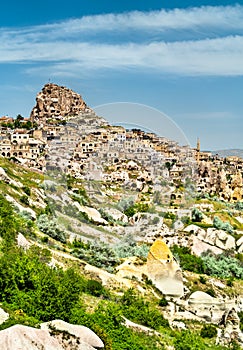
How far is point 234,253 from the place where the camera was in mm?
30438

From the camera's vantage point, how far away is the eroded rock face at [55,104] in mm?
78375

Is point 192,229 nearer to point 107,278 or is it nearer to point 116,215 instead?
point 116,215

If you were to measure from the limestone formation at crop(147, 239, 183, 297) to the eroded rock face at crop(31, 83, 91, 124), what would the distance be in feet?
189

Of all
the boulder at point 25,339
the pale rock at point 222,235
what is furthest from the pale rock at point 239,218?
the boulder at point 25,339

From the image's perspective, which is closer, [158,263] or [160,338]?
[160,338]

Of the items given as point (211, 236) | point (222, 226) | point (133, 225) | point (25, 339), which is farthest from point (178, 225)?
point (25, 339)

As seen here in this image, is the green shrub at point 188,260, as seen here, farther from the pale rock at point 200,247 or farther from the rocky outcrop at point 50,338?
the rocky outcrop at point 50,338

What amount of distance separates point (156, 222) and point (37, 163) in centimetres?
1930

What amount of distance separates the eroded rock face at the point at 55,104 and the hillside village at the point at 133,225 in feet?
86.2

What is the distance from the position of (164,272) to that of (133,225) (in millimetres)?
8795

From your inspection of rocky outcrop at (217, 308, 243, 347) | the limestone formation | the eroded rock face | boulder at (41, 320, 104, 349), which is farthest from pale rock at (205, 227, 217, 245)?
the eroded rock face

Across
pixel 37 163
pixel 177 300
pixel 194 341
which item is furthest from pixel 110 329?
pixel 37 163

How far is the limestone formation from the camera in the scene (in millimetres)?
20188

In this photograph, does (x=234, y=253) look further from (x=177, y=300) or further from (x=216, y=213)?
(x=177, y=300)
